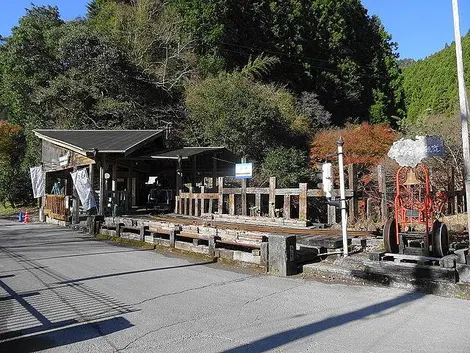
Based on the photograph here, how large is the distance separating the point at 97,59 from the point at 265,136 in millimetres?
10989

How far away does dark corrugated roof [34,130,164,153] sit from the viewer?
1614 centimetres

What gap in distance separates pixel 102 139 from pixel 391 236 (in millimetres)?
14317

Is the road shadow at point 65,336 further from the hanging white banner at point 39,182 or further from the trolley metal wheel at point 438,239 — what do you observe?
the hanging white banner at point 39,182

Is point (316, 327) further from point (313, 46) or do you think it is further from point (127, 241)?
point (313, 46)

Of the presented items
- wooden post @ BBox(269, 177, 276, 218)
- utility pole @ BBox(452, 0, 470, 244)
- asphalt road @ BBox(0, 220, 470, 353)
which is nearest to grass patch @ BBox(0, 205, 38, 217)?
wooden post @ BBox(269, 177, 276, 218)

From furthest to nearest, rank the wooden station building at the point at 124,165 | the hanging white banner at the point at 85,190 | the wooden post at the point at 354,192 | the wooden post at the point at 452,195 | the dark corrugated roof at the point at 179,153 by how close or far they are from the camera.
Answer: the dark corrugated roof at the point at 179,153 < the wooden station building at the point at 124,165 < the hanging white banner at the point at 85,190 < the wooden post at the point at 452,195 < the wooden post at the point at 354,192

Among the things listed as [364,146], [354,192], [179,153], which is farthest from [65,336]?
[364,146]

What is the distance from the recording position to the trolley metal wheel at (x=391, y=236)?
6.97 m

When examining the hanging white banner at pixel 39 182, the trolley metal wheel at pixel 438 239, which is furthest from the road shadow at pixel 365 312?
the hanging white banner at pixel 39 182

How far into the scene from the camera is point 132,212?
57.8 feet

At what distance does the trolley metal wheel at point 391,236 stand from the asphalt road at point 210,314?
834mm

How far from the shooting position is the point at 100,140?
18312 millimetres

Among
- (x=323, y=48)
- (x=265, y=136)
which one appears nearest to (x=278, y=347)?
(x=265, y=136)

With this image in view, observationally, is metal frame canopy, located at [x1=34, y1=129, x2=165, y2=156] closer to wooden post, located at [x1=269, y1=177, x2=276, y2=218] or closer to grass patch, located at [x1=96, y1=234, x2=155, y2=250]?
grass patch, located at [x1=96, y1=234, x2=155, y2=250]
